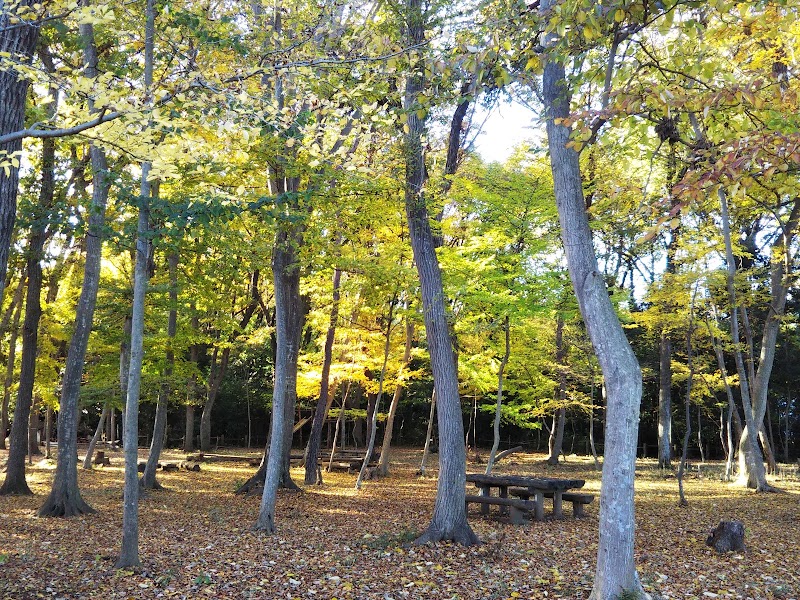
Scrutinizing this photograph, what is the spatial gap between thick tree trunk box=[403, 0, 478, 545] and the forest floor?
1.09 ft

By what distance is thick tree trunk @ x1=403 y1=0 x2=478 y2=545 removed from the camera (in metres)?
7.79

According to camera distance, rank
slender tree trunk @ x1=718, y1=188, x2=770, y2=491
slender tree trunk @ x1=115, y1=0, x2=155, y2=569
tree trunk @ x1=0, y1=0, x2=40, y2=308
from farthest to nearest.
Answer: slender tree trunk @ x1=718, y1=188, x2=770, y2=491 < slender tree trunk @ x1=115, y1=0, x2=155, y2=569 < tree trunk @ x1=0, y1=0, x2=40, y2=308

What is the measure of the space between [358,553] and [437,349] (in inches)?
107

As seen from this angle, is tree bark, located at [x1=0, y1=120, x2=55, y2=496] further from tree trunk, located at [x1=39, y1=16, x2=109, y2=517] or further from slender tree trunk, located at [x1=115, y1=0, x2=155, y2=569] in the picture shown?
slender tree trunk, located at [x1=115, y1=0, x2=155, y2=569]

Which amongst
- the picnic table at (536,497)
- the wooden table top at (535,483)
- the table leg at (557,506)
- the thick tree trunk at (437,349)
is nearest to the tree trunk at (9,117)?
the thick tree trunk at (437,349)

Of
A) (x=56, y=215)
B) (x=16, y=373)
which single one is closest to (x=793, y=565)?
(x=56, y=215)

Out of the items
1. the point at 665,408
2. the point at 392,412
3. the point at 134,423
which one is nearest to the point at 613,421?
the point at 134,423

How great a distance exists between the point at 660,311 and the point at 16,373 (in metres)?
18.5

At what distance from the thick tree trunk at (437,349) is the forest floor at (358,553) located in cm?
33

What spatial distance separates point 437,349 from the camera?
27.1 feet

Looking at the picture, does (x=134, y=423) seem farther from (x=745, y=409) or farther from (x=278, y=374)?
(x=745, y=409)

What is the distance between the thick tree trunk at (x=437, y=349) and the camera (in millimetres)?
7793

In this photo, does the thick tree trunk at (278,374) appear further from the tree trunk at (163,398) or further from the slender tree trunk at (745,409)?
the slender tree trunk at (745,409)

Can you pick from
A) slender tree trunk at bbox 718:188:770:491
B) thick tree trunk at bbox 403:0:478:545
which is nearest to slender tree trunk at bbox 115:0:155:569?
thick tree trunk at bbox 403:0:478:545
